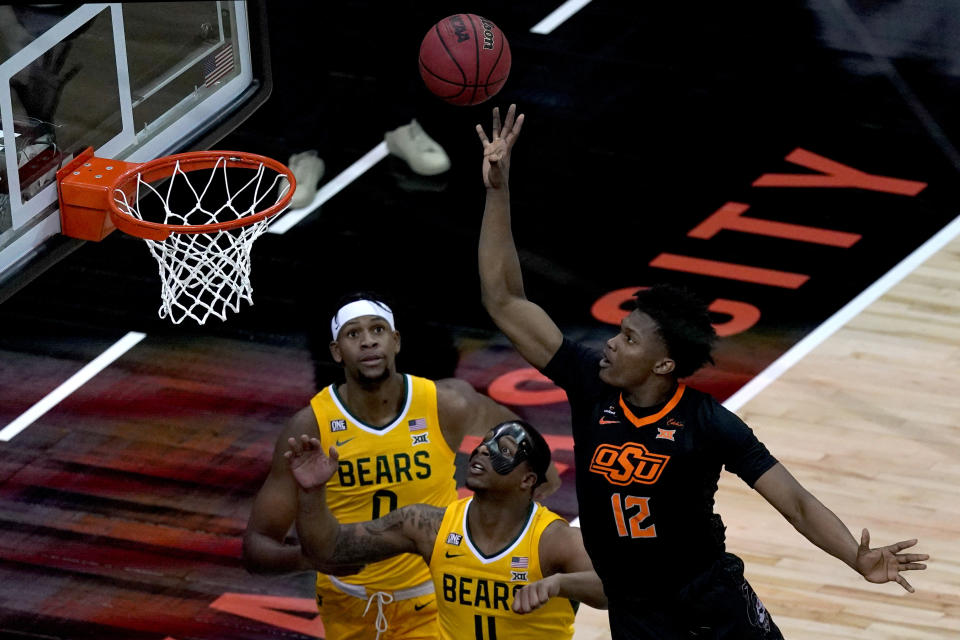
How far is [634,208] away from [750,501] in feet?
8.84

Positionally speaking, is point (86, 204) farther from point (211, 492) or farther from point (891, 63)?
point (891, 63)

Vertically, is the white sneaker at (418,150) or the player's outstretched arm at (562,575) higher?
the player's outstretched arm at (562,575)

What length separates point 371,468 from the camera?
6.71 metres

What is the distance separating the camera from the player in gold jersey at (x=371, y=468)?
6.70m

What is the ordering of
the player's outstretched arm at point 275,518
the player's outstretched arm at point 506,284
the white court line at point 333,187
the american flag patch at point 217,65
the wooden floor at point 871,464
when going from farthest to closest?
1. the white court line at point 333,187
2. the wooden floor at point 871,464
3. the american flag patch at point 217,65
4. the player's outstretched arm at point 275,518
5. the player's outstretched arm at point 506,284

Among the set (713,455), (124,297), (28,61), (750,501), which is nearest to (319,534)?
(713,455)

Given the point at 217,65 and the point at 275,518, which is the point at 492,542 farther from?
the point at 217,65

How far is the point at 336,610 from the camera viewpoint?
6.90 metres

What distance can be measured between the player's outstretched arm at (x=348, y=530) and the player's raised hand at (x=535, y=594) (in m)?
0.62

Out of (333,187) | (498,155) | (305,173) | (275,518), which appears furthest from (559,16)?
(498,155)

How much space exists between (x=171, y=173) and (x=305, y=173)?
389cm

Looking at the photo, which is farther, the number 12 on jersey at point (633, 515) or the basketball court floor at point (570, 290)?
the basketball court floor at point (570, 290)

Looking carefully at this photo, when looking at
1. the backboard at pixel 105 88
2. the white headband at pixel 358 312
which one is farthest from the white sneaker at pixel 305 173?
the white headband at pixel 358 312

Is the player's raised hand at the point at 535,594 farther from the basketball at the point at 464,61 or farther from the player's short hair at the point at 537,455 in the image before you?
the basketball at the point at 464,61
